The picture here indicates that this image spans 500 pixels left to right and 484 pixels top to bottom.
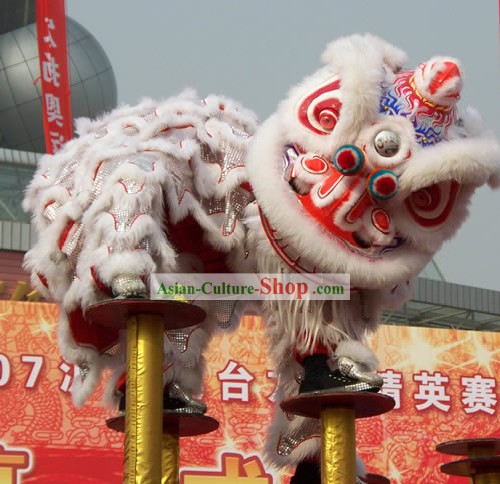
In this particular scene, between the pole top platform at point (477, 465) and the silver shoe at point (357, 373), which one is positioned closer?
the silver shoe at point (357, 373)

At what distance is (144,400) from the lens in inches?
109

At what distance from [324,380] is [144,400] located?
0.45 meters

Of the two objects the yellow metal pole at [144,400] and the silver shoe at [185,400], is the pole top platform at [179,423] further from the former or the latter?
the yellow metal pole at [144,400]

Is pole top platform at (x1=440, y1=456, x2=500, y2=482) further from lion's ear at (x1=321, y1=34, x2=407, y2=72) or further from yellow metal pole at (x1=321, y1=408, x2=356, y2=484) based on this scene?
lion's ear at (x1=321, y1=34, x2=407, y2=72)

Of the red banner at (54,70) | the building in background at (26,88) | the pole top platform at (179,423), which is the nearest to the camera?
the pole top platform at (179,423)

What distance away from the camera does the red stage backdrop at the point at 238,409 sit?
570cm

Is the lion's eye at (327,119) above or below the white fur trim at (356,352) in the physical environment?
above

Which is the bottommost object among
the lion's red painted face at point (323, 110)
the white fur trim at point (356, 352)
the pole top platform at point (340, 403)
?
the pole top platform at point (340, 403)

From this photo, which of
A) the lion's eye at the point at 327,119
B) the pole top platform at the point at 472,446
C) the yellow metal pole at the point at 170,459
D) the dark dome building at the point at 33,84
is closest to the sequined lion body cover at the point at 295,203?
the lion's eye at the point at 327,119

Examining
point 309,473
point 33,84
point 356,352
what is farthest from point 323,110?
point 33,84

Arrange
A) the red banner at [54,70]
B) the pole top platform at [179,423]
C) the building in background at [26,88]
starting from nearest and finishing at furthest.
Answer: the pole top platform at [179,423], the red banner at [54,70], the building in background at [26,88]

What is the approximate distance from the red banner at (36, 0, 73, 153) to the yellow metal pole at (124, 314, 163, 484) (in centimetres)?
471

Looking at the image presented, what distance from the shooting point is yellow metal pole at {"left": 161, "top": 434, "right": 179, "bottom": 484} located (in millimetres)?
3131

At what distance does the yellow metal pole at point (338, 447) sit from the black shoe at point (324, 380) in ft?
0.19
